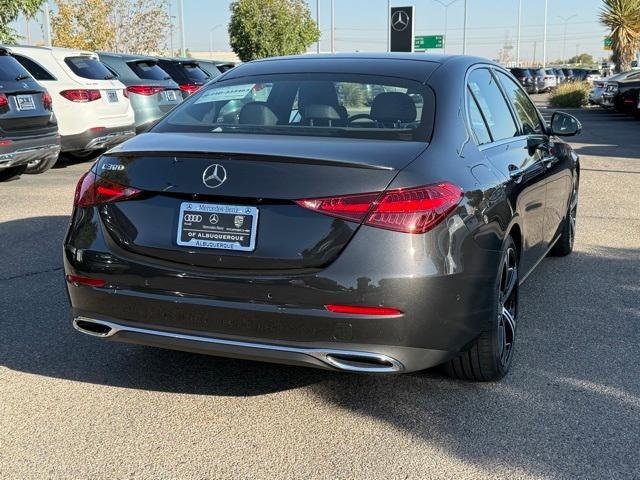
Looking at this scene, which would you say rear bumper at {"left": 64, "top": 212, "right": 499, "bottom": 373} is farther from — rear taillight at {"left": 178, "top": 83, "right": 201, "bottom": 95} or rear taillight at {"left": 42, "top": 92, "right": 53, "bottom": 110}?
rear taillight at {"left": 178, "top": 83, "right": 201, "bottom": 95}

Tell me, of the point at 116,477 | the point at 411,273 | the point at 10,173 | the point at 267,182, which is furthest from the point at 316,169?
the point at 10,173

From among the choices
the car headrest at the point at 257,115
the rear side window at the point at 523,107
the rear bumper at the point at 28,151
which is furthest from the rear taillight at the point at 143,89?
the car headrest at the point at 257,115

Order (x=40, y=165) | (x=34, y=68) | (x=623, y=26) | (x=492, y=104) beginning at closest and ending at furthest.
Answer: (x=492, y=104), (x=40, y=165), (x=34, y=68), (x=623, y=26)

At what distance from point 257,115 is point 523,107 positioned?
87.6 inches

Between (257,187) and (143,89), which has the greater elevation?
(257,187)

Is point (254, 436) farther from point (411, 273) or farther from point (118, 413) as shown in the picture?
point (411, 273)

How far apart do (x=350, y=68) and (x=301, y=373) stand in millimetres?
1639

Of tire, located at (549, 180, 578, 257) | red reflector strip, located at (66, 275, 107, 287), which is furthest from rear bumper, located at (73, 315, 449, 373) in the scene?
tire, located at (549, 180, 578, 257)

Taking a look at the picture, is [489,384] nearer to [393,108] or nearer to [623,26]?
[393,108]

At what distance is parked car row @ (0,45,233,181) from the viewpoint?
31.1 feet

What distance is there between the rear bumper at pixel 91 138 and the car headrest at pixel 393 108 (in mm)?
8656

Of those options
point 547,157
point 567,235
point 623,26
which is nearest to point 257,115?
point 547,157

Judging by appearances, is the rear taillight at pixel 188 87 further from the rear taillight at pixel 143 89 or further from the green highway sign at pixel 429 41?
the green highway sign at pixel 429 41

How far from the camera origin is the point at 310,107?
4.08 metres
